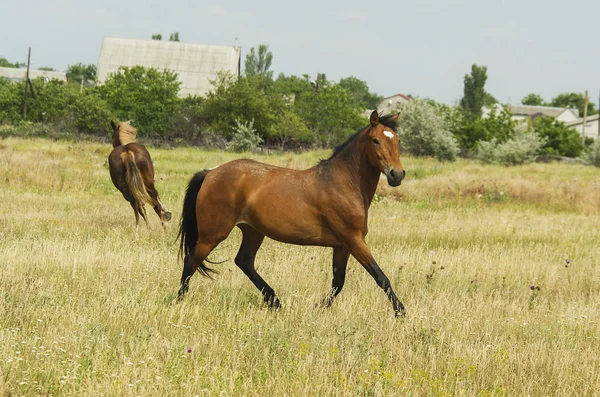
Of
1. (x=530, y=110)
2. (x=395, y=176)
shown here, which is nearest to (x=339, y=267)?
(x=395, y=176)

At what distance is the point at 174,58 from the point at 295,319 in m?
69.5

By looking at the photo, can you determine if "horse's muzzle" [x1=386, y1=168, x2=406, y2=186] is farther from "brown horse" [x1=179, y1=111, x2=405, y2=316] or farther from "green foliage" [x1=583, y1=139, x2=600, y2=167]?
"green foliage" [x1=583, y1=139, x2=600, y2=167]

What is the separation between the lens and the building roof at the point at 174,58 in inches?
2776

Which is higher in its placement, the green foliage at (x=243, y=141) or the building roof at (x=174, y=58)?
the building roof at (x=174, y=58)

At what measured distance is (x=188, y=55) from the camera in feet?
238

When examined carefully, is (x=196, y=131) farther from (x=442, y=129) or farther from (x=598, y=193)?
(x=598, y=193)

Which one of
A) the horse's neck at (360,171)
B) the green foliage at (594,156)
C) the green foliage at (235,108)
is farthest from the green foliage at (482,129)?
the horse's neck at (360,171)

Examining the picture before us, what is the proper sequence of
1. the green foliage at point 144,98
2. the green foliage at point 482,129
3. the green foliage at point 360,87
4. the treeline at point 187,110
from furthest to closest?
the green foliage at point 360,87, the green foliage at point 482,129, the green foliage at point 144,98, the treeline at point 187,110

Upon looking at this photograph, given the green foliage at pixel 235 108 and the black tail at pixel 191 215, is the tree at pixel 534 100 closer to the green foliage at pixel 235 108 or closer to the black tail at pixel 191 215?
the green foliage at pixel 235 108

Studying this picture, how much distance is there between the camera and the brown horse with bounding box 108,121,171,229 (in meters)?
12.4

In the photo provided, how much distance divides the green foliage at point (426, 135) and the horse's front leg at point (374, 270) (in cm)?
3291

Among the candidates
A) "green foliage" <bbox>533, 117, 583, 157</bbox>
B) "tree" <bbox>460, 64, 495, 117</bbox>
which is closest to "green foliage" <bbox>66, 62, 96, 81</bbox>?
"tree" <bbox>460, 64, 495, 117</bbox>

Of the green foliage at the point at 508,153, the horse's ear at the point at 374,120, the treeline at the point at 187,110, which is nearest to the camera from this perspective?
the horse's ear at the point at 374,120

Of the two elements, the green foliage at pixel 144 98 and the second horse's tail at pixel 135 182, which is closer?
the second horse's tail at pixel 135 182
